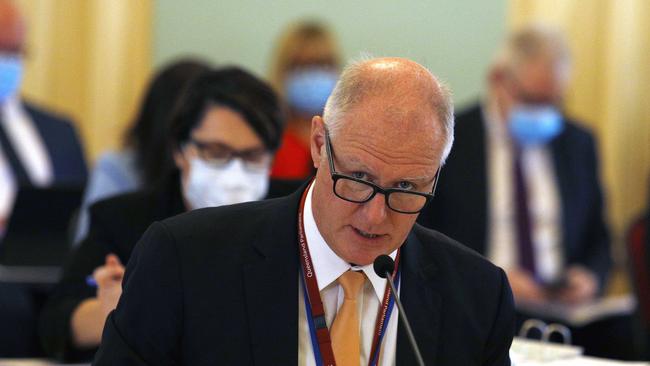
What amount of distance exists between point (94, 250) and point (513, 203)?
2700 millimetres

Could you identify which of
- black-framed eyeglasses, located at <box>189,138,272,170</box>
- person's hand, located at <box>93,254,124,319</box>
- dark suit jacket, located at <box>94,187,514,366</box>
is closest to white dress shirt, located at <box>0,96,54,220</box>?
black-framed eyeglasses, located at <box>189,138,272,170</box>

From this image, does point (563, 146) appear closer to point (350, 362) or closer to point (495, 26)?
point (495, 26)

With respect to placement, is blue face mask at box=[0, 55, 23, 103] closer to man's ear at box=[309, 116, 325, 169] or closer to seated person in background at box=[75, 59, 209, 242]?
seated person in background at box=[75, 59, 209, 242]

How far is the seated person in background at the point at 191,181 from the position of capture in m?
3.12

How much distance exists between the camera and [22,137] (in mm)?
5328

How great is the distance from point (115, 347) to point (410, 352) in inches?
22.7

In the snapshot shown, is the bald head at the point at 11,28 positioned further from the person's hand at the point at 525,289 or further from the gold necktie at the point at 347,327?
the gold necktie at the point at 347,327

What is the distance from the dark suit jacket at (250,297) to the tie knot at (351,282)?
10cm

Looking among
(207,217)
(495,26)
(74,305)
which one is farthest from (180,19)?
(207,217)

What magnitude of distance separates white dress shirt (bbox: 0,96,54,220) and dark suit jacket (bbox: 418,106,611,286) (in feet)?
5.95

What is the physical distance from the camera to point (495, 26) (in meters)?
6.84

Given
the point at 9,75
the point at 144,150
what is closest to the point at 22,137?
the point at 9,75

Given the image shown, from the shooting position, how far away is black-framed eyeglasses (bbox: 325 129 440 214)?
212 centimetres

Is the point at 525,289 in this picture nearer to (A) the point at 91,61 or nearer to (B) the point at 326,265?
(A) the point at 91,61
